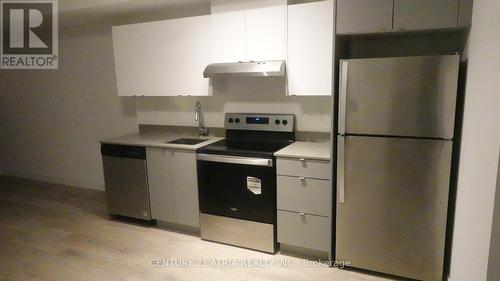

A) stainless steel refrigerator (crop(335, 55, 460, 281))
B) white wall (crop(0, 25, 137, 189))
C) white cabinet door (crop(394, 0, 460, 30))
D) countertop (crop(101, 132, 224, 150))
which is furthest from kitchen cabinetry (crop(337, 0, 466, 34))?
white wall (crop(0, 25, 137, 189))

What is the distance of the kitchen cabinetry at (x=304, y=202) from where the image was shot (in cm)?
237

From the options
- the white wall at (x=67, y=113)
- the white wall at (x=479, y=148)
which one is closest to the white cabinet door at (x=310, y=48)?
the white wall at (x=479, y=148)

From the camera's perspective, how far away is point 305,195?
2443 mm

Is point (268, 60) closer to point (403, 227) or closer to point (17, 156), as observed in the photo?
point (403, 227)

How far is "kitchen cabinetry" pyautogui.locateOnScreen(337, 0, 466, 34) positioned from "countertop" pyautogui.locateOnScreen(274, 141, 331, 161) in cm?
88

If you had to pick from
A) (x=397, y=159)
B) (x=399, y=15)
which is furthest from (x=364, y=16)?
(x=397, y=159)

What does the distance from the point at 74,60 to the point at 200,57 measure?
2.23 meters

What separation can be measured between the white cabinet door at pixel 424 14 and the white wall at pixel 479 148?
126 mm

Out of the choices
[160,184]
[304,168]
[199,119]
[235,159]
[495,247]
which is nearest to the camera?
[495,247]

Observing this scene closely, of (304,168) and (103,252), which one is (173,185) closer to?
(103,252)

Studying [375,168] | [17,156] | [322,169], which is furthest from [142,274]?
[17,156]

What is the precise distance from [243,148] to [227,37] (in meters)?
0.99

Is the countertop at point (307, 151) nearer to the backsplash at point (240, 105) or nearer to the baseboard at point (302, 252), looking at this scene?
the backsplash at point (240, 105)

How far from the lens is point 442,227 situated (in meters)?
2.06
